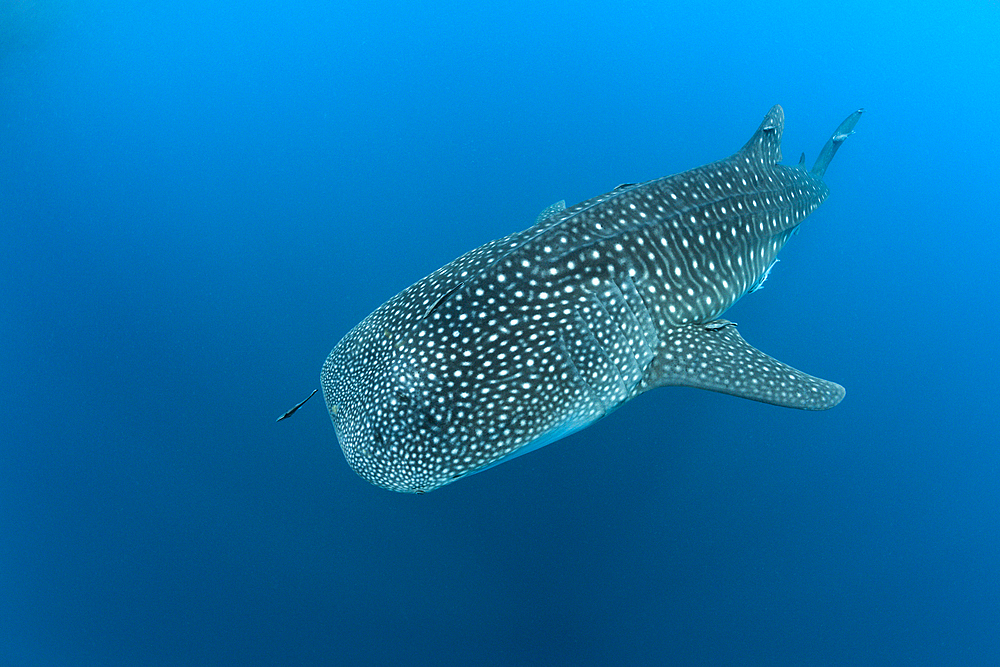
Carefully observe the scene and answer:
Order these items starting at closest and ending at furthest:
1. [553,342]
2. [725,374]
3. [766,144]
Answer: [553,342] < [725,374] < [766,144]

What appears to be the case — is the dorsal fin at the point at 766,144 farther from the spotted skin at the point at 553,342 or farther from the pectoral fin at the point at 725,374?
the pectoral fin at the point at 725,374

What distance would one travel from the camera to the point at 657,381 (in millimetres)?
2934

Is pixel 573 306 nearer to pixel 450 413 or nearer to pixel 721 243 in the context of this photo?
pixel 450 413

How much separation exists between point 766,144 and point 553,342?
114 inches

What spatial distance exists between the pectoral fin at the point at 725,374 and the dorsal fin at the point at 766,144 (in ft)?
5.66

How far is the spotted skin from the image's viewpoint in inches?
94.7

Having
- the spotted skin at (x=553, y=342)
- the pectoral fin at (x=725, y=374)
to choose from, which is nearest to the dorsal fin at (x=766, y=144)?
the spotted skin at (x=553, y=342)

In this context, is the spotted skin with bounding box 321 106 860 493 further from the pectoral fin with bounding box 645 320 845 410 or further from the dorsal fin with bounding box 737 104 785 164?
the dorsal fin with bounding box 737 104 785 164

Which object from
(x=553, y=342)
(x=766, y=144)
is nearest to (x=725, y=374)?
(x=553, y=342)

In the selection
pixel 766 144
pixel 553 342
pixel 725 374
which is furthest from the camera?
pixel 766 144

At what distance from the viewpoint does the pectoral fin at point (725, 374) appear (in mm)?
2914

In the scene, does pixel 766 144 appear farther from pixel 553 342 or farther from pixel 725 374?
pixel 553 342

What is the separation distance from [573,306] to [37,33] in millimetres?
9324

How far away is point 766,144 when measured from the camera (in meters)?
3.99
